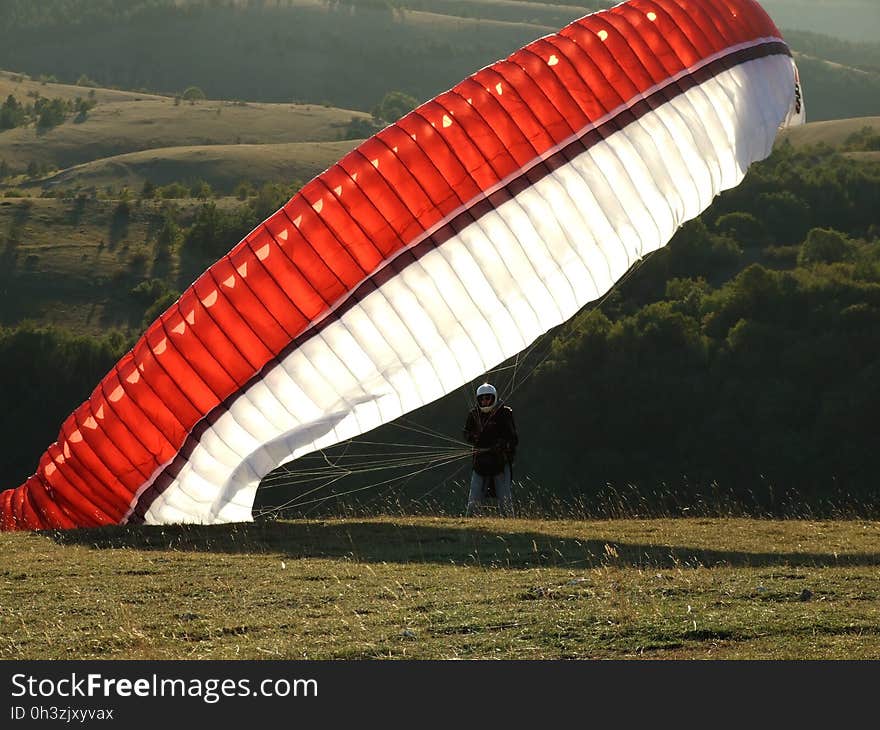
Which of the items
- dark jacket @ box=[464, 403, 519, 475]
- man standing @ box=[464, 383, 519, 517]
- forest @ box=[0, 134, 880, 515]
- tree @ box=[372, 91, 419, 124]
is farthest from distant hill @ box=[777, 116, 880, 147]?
dark jacket @ box=[464, 403, 519, 475]

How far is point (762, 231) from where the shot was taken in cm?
5688

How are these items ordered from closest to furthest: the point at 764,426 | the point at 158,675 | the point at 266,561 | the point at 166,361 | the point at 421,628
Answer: the point at 158,675
the point at 421,628
the point at 266,561
the point at 166,361
the point at 764,426

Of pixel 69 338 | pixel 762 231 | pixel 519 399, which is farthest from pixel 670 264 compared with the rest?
pixel 69 338

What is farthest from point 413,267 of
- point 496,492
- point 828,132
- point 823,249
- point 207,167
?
point 828,132

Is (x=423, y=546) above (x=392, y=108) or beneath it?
beneath

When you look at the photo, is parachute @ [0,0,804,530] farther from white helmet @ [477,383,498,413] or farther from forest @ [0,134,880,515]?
forest @ [0,134,880,515]

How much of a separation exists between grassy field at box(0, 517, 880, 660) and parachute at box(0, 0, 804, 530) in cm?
81

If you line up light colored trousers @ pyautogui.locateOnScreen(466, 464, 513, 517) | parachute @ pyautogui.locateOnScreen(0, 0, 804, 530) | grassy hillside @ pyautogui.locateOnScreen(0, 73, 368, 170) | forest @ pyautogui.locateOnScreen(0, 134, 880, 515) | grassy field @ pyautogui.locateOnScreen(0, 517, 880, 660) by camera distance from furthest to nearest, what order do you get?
grassy hillside @ pyautogui.locateOnScreen(0, 73, 368, 170) → forest @ pyautogui.locateOnScreen(0, 134, 880, 515) → light colored trousers @ pyautogui.locateOnScreen(466, 464, 513, 517) → parachute @ pyautogui.locateOnScreen(0, 0, 804, 530) → grassy field @ pyautogui.locateOnScreen(0, 517, 880, 660)

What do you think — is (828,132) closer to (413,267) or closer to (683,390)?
(683,390)

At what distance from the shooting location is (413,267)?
1323 centimetres

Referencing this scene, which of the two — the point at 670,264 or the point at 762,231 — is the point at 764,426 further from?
the point at 762,231

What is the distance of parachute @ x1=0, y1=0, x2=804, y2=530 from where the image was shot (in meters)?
13.2

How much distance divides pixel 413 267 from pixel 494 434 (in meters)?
2.27

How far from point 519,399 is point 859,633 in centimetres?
3507
